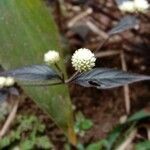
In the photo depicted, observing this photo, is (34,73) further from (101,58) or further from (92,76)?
→ (101,58)

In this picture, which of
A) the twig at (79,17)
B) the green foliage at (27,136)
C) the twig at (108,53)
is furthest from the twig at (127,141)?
the twig at (79,17)

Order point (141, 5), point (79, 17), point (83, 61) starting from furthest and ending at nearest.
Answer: point (79, 17) → point (141, 5) → point (83, 61)

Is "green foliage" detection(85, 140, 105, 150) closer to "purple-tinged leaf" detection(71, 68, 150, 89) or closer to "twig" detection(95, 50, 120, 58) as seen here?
"twig" detection(95, 50, 120, 58)

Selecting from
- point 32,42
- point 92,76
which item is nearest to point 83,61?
point 92,76

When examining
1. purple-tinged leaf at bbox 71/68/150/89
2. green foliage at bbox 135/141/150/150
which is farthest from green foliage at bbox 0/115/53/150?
purple-tinged leaf at bbox 71/68/150/89

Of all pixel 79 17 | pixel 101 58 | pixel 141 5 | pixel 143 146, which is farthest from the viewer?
pixel 79 17

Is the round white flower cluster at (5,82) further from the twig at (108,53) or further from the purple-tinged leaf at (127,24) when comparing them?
the twig at (108,53)
